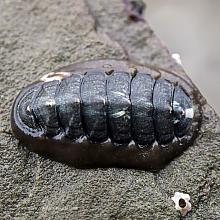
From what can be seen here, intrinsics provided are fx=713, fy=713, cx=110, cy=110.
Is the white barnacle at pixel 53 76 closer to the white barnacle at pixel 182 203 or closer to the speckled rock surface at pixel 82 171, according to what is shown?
the speckled rock surface at pixel 82 171

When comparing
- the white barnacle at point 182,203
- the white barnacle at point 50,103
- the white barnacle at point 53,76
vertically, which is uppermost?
the white barnacle at point 53,76

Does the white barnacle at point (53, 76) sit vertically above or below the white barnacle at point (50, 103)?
above

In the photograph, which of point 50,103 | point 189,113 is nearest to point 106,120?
point 50,103

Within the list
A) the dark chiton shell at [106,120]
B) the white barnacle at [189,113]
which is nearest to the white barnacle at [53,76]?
the dark chiton shell at [106,120]

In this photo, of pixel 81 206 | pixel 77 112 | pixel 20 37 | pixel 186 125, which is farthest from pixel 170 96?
pixel 20 37

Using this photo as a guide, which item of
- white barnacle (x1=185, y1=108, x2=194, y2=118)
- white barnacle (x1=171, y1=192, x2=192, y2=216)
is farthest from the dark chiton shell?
white barnacle (x1=171, y1=192, x2=192, y2=216)

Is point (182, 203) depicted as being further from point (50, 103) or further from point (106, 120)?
point (50, 103)

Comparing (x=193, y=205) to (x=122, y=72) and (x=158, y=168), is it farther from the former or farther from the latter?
(x=122, y=72)

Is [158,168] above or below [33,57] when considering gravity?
below
